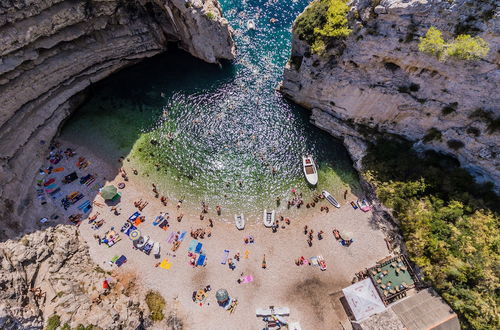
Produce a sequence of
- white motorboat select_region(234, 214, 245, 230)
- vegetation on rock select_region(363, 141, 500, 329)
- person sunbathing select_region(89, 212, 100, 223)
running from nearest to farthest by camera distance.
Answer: vegetation on rock select_region(363, 141, 500, 329), person sunbathing select_region(89, 212, 100, 223), white motorboat select_region(234, 214, 245, 230)

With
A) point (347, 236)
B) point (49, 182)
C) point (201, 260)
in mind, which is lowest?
point (347, 236)

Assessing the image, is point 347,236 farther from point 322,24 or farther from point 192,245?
point 322,24

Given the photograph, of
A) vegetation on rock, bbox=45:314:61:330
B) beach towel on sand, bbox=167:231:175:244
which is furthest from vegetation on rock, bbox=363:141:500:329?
vegetation on rock, bbox=45:314:61:330

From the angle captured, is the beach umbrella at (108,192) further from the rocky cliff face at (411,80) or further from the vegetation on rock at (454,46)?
the vegetation on rock at (454,46)

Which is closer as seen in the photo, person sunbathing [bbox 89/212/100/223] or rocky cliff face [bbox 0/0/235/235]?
rocky cliff face [bbox 0/0/235/235]

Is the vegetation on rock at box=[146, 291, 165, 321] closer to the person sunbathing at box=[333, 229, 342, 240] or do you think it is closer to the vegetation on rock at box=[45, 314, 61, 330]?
the vegetation on rock at box=[45, 314, 61, 330]

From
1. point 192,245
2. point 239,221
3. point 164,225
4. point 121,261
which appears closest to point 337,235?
point 239,221

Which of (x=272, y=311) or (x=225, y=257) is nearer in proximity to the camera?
(x=272, y=311)
